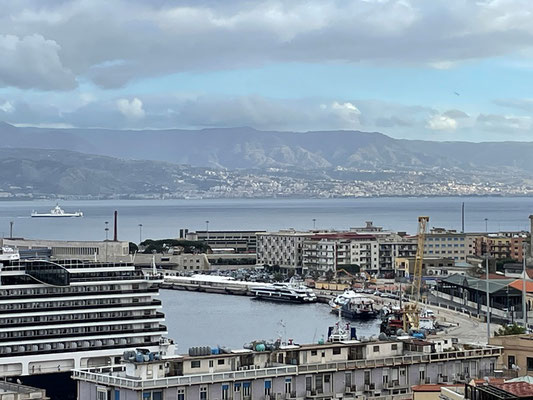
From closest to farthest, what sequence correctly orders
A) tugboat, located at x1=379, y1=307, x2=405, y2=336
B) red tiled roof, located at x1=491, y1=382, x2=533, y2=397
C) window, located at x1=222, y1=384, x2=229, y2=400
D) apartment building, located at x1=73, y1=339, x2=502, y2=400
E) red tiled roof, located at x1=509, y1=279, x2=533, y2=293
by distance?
red tiled roof, located at x1=491, y1=382, x2=533, y2=397
apartment building, located at x1=73, y1=339, x2=502, y2=400
window, located at x1=222, y1=384, x2=229, y2=400
tugboat, located at x1=379, y1=307, x2=405, y2=336
red tiled roof, located at x1=509, y1=279, x2=533, y2=293

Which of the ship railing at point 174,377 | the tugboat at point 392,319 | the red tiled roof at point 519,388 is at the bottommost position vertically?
the tugboat at point 392,319

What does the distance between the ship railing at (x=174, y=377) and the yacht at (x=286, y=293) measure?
2912 inches

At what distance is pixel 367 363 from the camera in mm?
31922

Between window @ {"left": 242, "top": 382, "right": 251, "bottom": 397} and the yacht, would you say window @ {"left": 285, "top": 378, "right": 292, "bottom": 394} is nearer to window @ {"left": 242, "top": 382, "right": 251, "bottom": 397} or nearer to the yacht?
window @ {"left": 242, "top": 382, "right": 251, "bottom": 397}

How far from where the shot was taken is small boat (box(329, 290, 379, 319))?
90438 millimetres

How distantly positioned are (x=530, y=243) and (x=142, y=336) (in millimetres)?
70772

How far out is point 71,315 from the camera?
52688mm

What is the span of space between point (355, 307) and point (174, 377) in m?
63.5

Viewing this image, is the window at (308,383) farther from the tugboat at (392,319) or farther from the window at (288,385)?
the tugboat at (392,319)

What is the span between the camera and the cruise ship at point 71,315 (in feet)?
167

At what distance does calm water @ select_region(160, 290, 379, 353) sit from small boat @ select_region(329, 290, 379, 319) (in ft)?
3.39

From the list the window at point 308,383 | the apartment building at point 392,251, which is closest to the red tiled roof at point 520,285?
the apartment building at point 392,251

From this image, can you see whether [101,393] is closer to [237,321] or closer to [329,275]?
[237,321]

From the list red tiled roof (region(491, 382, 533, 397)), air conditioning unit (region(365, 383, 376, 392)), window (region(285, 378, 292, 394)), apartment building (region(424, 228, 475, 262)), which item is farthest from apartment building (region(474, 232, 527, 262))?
red tiled roof (region(491, 382, 533, 397))
